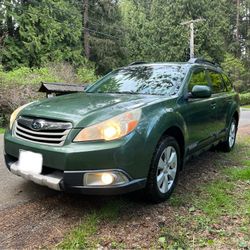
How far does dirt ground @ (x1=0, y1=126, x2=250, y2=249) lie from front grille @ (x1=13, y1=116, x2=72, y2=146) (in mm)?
774

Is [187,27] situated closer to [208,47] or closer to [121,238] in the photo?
[208,47]

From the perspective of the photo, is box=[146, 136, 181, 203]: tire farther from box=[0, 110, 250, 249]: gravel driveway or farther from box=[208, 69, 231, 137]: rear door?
box=[208, 69, 231, 137]: rear door

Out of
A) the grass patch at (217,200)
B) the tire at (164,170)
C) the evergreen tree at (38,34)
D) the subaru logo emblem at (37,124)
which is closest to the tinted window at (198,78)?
the tire at (164,170)

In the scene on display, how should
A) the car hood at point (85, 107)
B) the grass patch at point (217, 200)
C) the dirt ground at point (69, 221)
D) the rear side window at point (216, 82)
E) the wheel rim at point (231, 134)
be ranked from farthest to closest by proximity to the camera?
1. the wheel rim at point (231, 134)
2. the rear side window at point (216, 82)
3. the grass patch at point (217, 200)
4. the car hood at point (85, 107)
5. the dirt ground at point (69, 221)

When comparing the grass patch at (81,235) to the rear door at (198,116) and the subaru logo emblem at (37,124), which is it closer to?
the subaru logo emblem at (37,124)

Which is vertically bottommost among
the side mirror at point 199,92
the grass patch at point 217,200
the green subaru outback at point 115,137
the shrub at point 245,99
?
the shrub at point 245,99

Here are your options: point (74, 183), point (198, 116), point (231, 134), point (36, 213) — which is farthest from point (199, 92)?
point (231, 134)

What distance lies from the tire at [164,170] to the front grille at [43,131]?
94 cm

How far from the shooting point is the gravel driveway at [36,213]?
2791mm

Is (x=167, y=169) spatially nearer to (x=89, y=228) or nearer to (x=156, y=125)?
(x=156, y=125)

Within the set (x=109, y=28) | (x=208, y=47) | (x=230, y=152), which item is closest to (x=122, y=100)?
(x=230, y=152)

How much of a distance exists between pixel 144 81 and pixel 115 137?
63.1 inches

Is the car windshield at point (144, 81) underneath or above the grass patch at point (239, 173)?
above

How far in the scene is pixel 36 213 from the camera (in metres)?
3.26
